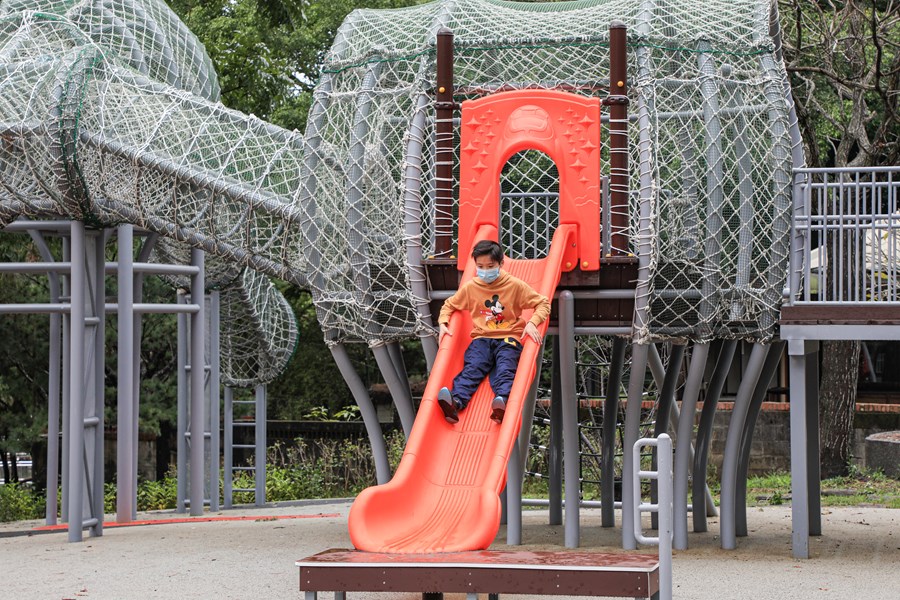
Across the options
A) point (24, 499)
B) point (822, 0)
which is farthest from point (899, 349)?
point (24, 499)

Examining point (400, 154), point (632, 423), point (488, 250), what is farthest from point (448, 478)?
point (400, 154)

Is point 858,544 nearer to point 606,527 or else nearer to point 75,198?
point 606,527

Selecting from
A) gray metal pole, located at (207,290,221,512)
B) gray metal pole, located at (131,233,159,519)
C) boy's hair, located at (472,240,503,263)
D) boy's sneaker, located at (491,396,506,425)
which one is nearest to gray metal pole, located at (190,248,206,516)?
gray metal pole, located at (131,233,159,519)

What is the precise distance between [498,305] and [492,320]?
0.13 m

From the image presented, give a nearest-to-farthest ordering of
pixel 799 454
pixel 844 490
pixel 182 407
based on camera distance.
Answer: pixel 799 454 < pixel 182 407 < pixel 844 490

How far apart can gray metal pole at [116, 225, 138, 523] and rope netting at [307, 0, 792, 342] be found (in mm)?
3422

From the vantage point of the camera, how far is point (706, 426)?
13.5 m

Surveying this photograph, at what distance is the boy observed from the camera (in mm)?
10203

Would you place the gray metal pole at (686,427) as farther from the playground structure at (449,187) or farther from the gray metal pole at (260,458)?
the gray metal pole at (260,458)

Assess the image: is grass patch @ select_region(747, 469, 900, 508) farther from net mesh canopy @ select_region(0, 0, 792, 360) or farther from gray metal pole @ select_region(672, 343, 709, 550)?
net mesh canopy @ select_region(0, 0, 792, 360)

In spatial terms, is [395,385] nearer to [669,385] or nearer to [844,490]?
[669,385]

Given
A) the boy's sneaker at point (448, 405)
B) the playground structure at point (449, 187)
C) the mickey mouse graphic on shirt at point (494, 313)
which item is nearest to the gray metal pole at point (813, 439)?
the playground structure at point (449, 187)

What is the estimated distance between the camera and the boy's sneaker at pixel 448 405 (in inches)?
390

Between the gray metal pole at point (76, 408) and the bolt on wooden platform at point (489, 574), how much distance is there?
645 centimetres
